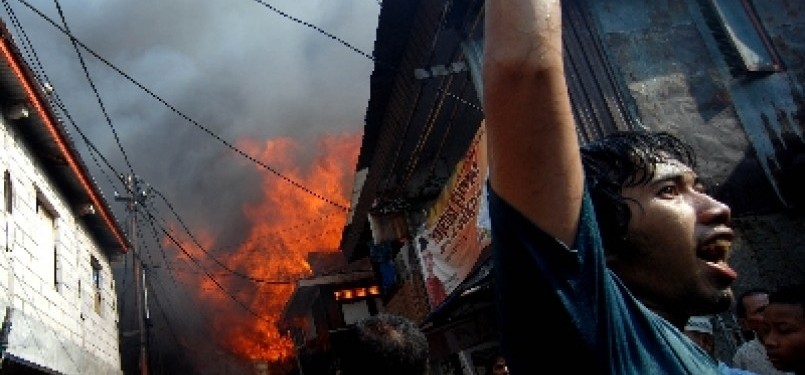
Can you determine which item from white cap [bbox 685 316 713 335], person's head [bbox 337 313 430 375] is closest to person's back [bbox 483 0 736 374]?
person's head [bbox 337 313 430 375]

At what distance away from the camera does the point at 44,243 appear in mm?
11047

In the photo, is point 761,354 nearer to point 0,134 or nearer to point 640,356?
point 640,356

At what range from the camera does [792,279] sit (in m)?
8.42

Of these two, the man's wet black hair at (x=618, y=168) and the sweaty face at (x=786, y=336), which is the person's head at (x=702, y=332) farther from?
the man's wet black hair at (x=618, y=168)

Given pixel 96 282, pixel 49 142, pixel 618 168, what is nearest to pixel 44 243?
pixel 49 142

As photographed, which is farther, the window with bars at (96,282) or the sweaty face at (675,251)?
the window with bars at (96,282)

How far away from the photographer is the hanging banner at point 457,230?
910 centimetres

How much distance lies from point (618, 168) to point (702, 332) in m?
6.53

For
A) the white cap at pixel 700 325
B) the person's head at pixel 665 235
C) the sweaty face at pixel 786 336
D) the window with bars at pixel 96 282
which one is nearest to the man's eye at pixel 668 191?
the person's head at pixel 665 235

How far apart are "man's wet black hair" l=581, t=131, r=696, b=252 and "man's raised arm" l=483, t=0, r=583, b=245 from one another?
1.48 ft

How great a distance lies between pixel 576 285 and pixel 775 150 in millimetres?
9583

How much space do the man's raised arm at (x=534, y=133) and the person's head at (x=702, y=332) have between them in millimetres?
6125

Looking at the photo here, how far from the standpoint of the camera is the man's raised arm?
1125 millimetres

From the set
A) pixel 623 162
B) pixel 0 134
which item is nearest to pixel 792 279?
pixel 623 162
